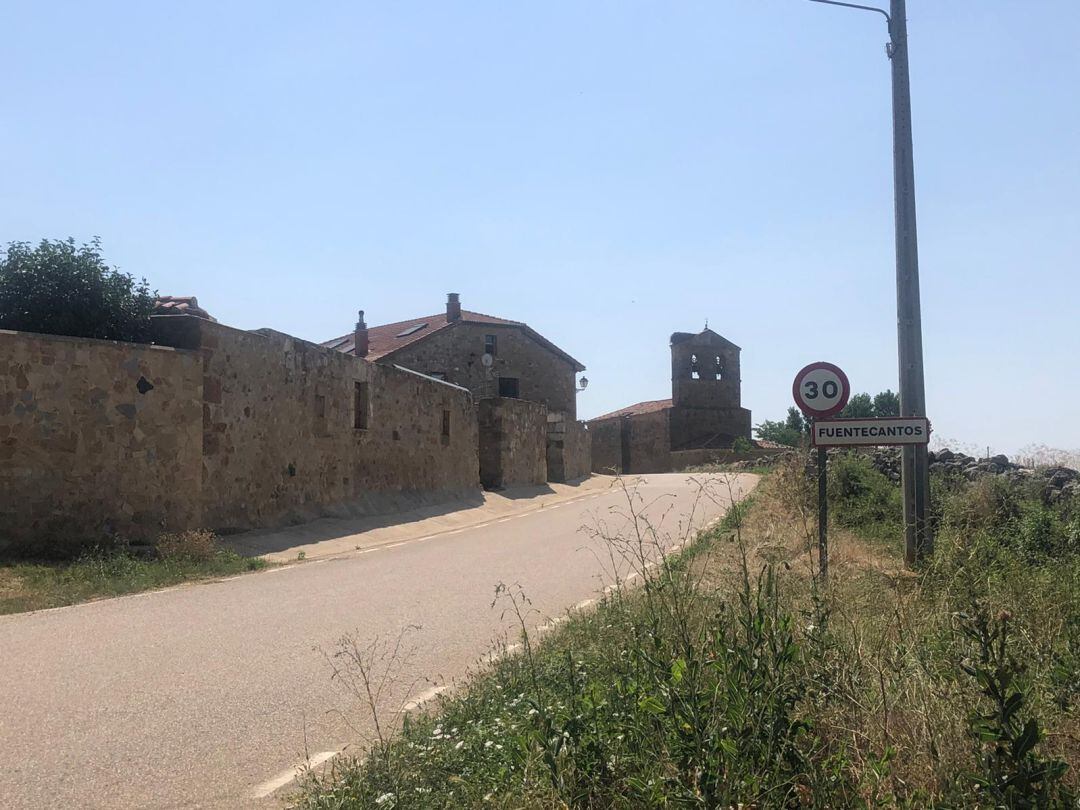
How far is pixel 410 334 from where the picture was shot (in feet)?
159

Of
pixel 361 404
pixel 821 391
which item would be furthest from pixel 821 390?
pixel 361 404

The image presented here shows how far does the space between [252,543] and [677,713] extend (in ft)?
37.8

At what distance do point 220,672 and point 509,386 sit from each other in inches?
1667

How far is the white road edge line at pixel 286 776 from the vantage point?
4.28 metres

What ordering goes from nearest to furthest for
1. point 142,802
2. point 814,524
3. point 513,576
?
1. point 142,802
2. point 513,576
3. point 814,524

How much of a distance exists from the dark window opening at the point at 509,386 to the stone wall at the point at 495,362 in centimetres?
16

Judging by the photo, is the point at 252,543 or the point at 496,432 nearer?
the point at 252,543

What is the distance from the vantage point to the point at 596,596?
958 centimetres

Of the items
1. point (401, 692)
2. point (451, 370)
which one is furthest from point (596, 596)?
point (451, 370)

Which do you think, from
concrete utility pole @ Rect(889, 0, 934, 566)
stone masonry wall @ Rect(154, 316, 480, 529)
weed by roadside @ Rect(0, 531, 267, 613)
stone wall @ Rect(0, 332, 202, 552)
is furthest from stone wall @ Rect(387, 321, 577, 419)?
concrete utility pole @ Rect(889, 0, 934, 566)

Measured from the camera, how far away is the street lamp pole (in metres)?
9.45

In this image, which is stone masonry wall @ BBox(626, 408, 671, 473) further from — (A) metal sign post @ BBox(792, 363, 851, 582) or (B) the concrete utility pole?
(A) metal sign post @ BBox(792, 363, 851, 582)

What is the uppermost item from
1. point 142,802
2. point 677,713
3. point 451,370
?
point 451,370

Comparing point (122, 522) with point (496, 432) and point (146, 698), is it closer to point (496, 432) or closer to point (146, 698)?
point (146, 698)
